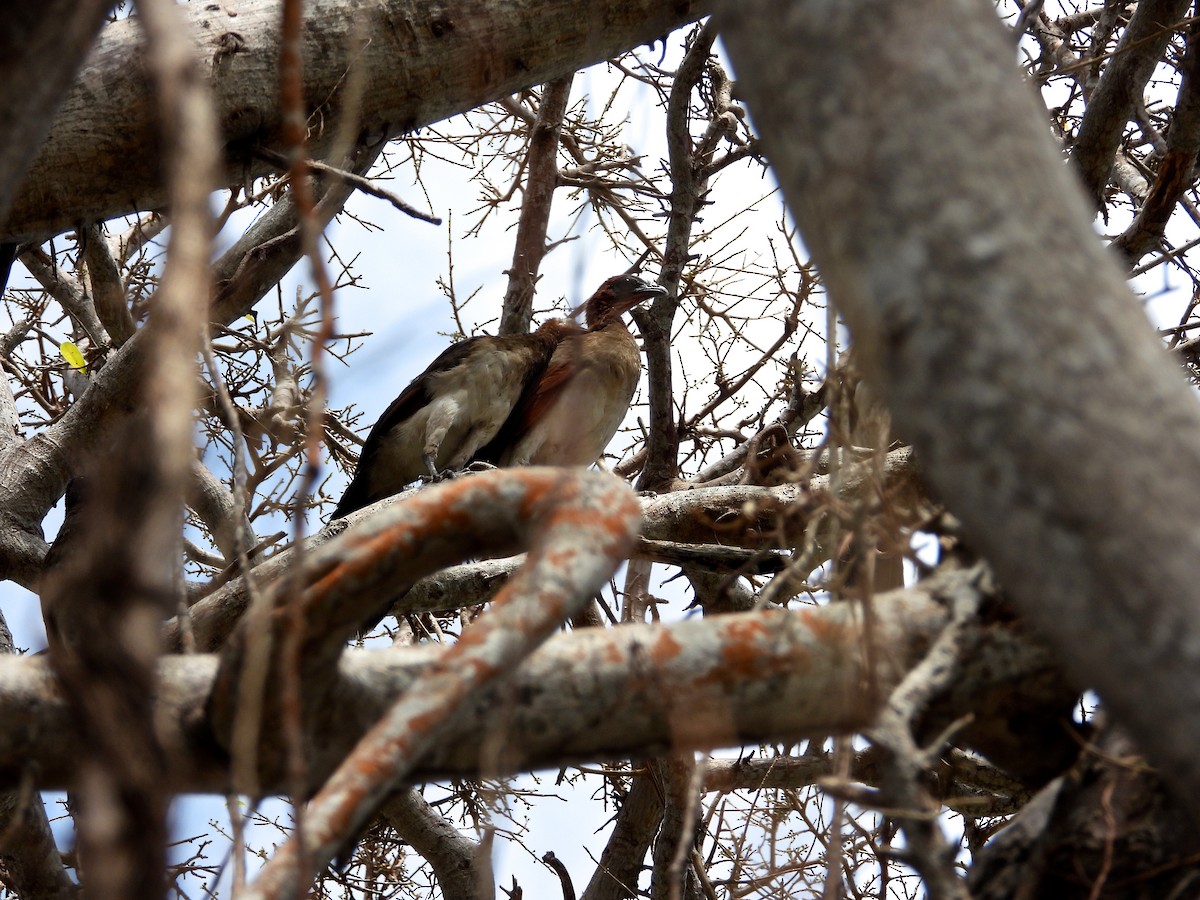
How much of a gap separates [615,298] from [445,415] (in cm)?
153

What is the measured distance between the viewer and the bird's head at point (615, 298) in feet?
23.9

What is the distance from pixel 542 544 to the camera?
1.89 meters

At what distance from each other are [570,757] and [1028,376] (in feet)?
3.51

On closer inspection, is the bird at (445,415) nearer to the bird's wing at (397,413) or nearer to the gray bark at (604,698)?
the bird's wing at (397,413)

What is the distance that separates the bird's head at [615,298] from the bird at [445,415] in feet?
2.74

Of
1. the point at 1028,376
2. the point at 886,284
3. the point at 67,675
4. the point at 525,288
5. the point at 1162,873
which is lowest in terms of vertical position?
the point at 1162,873

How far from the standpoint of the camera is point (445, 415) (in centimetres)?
644

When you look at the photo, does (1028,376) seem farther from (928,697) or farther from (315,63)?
(315,63)

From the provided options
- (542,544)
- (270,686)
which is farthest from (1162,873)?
(270,686)

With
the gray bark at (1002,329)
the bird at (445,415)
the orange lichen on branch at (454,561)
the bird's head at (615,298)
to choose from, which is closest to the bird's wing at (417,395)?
the bird at (445,415)

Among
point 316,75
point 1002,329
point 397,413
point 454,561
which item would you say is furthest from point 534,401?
point 1002,329

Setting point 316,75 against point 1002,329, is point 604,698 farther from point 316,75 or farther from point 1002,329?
point 316,75

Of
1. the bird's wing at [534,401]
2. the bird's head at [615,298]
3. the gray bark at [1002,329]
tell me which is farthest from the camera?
the bird's head at [615,298]

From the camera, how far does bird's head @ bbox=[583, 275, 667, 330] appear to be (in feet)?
23.9
